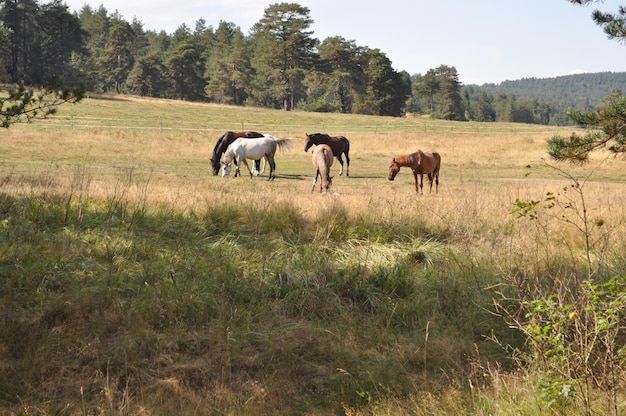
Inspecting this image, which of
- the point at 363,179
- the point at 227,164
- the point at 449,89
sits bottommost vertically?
the point at 363,179

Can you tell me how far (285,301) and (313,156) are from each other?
40.9 feet

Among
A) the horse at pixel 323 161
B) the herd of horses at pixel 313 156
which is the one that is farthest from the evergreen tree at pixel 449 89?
the horse at pixel 323 161


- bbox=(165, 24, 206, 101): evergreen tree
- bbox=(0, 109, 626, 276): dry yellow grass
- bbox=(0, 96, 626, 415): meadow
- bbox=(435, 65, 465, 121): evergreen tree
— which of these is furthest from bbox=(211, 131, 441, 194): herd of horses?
bbox=(435, 65, 465, 121): evergreen tree

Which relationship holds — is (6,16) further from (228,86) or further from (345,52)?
(345,52)

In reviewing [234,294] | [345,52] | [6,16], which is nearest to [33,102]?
[234,294]

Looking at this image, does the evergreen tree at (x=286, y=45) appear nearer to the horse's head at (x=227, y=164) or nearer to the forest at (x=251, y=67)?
the forest at (x=251, y=67)

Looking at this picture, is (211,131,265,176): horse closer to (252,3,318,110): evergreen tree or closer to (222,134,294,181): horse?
(222,134,294,181): horse

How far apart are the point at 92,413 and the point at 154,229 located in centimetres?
426

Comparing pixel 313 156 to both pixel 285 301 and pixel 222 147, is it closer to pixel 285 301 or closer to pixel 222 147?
pixel 222 147

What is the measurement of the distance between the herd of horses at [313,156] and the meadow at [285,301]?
24.5 ft

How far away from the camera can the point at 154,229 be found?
28.6ft

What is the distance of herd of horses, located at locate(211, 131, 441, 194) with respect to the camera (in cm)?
1834

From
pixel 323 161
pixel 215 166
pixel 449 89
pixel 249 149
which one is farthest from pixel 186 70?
pixel 323 161

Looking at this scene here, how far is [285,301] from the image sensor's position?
6.55m
